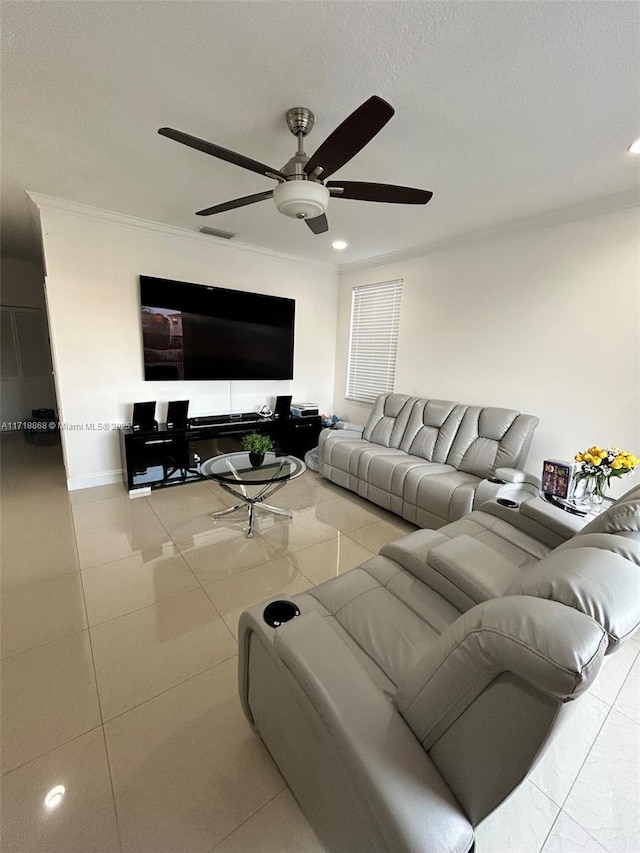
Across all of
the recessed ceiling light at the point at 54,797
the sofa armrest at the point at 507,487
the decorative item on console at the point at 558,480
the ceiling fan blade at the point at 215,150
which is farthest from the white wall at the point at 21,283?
the decorative item on console at the point at 558,480

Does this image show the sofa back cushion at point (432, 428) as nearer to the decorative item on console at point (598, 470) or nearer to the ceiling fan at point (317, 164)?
the decorative item on console at point (598, 470)

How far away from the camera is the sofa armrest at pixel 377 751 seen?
67cm

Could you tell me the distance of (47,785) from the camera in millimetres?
1166

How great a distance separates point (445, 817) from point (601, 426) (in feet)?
9.27

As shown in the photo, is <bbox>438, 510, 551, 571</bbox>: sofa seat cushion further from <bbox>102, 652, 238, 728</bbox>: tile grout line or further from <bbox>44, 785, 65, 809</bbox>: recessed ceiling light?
<bbox>44, 785, 65, 809</bbox>: recessed ceiling light

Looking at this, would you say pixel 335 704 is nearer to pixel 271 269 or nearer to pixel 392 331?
pixel 392 331

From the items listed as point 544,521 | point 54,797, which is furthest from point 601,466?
point 54,797

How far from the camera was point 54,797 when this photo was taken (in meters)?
1.14

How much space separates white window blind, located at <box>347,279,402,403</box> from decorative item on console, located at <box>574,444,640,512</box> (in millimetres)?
2366

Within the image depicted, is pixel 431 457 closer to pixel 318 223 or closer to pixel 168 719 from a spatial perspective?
pixel 318 223

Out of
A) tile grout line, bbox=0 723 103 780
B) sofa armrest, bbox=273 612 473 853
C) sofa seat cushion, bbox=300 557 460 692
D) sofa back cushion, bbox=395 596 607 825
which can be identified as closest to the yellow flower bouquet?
sofa seat cushion, bbox=300 557 460 692

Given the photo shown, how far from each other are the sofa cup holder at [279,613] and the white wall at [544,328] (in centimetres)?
268

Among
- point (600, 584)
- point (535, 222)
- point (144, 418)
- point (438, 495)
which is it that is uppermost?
point (535, 222)

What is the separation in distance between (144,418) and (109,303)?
1137 millimetres
